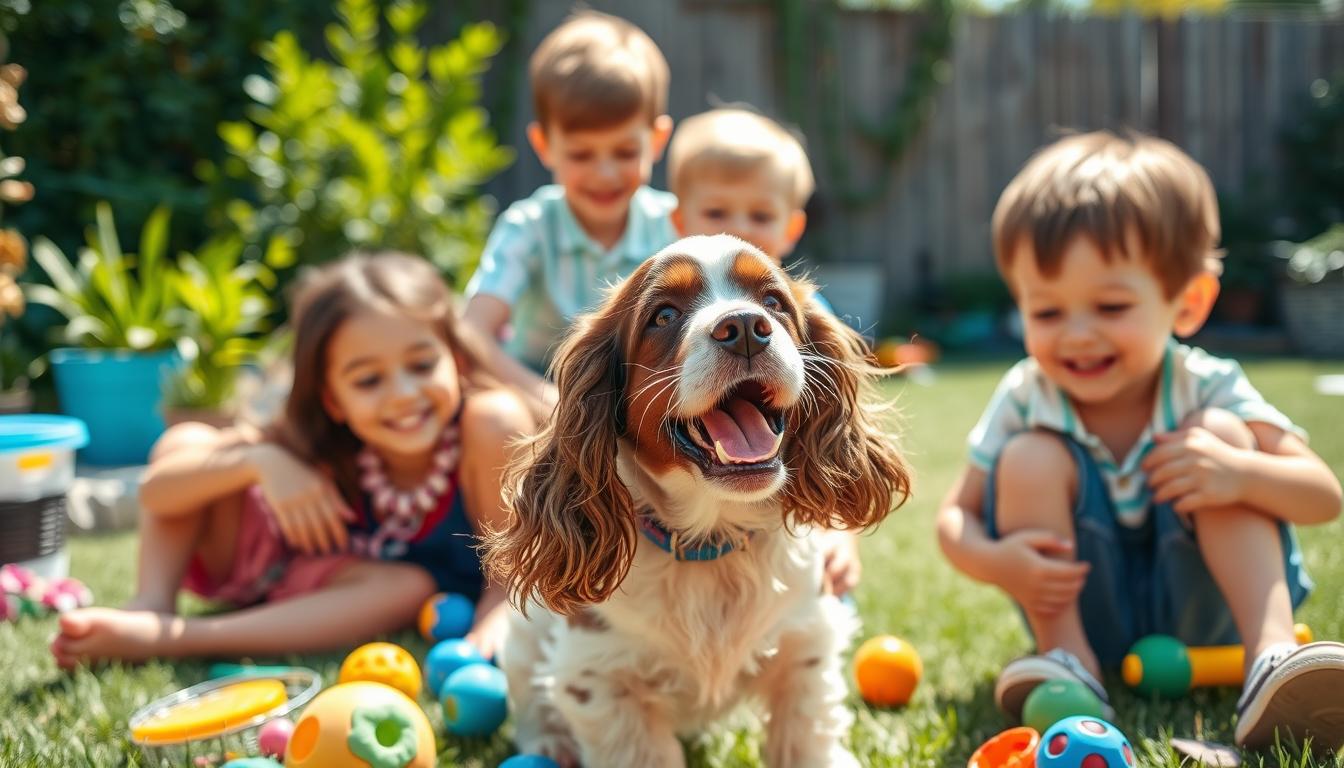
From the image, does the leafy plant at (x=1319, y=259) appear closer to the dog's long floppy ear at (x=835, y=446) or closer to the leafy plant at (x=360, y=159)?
the leafy plant at (x=360, y=159)

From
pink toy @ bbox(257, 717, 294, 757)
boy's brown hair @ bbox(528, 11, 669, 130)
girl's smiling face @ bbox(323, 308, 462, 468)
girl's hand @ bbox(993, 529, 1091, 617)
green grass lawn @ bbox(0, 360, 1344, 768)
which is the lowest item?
green grass lawn @ bbox(0, 360, 1344, 768)

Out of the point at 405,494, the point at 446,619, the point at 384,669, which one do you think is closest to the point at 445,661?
the point at 384,669

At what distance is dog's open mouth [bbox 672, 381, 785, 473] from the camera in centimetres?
189

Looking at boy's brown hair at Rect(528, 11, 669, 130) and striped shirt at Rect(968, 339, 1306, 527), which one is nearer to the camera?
striped shirt at Rect(968, 339, 1306, 527)

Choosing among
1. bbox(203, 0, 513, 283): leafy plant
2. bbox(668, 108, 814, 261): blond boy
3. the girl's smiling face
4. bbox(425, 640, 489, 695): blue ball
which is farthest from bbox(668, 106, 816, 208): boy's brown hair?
bbox(203, 0, 513, 283): leafy plant

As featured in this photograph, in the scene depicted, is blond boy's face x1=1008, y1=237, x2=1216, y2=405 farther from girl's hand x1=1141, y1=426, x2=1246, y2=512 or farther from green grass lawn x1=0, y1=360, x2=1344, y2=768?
green grass lawn x1=0, y1=360, x2=1344, y2=768

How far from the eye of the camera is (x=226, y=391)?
4918mm

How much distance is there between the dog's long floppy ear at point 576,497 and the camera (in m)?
1.94

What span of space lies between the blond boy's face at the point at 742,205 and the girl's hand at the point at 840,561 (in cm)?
115

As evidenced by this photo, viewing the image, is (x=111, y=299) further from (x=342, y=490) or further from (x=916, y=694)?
(x=916, y=694)

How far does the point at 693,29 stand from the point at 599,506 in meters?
8.62

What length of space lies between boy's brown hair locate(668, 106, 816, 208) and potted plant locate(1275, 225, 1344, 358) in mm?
6715

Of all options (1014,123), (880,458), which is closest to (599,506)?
(880,458)

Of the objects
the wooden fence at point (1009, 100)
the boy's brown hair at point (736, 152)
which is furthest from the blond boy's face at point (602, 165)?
the wooden fence at point (1009, 100)
